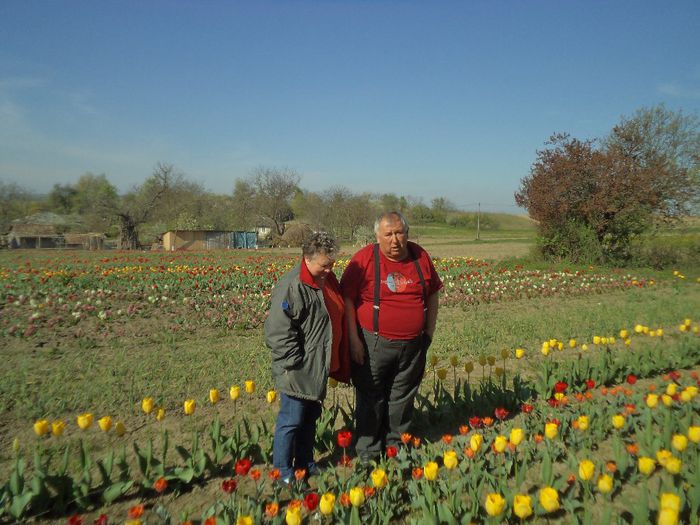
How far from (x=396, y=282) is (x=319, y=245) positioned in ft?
2.06

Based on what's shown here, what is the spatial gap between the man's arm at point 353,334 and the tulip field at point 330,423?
20.8 inches

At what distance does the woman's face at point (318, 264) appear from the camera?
2676mm

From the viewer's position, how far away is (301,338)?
275cm

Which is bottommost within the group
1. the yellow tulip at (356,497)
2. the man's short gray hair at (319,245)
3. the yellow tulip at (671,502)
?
the yellow tulip at (356,497)

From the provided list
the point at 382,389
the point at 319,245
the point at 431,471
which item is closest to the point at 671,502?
the point at 431,471

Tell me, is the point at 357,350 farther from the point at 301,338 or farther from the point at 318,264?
the point at 318,264

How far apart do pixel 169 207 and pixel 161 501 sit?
4561 cm

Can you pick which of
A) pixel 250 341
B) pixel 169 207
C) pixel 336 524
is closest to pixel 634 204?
pixel 250 341

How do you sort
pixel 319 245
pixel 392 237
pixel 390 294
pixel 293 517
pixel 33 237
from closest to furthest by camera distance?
pixel 293 517 → pixel 319 245 → pixel 392 237 → pixel 390 294 → pixel 33 237

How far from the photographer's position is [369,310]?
3.00m

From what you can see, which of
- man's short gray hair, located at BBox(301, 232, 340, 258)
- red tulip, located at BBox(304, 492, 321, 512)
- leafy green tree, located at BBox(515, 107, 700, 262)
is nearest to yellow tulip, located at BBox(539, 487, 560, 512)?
red tulip, located at BBox(304, 492, 321, 512)

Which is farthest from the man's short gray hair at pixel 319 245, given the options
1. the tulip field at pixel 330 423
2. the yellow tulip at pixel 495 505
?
the yellow tulip at pixel 495 505

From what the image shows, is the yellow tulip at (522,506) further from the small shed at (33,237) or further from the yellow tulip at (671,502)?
the small shed at (33,237)

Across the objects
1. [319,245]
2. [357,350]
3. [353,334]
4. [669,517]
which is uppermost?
[319,245]
